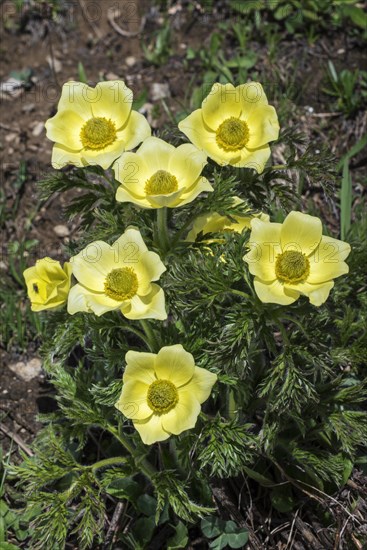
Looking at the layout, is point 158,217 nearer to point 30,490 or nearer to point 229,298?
point 229,298

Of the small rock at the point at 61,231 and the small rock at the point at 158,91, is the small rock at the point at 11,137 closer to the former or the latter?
the small rock at the point at 61,231

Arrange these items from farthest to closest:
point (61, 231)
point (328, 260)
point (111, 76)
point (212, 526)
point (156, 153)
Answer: point (111, 76) → point (61, 231) → point (212, 526) → point (156, 153) → point (328, 260)

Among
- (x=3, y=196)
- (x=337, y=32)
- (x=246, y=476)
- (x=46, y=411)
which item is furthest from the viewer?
(x=337, y=32)

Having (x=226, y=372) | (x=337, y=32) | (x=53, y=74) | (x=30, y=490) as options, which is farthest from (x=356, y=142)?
(x=30, y=490)

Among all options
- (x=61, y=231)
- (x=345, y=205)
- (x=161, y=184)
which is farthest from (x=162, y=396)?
(x=61, y=231)

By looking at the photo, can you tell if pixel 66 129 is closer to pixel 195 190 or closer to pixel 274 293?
pixel 195 190

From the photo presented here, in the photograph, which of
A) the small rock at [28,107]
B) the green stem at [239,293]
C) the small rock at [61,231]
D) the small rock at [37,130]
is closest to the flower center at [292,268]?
the green stem at [239,293]
